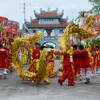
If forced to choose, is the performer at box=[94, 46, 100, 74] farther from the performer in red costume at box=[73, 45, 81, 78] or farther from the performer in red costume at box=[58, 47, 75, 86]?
the performer in red costume at box=[58, 47, 75, 86]

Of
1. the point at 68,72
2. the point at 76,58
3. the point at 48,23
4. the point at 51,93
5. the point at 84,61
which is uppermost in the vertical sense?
the point at 48,23

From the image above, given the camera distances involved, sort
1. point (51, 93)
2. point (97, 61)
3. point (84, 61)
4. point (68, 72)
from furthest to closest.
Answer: point (97, 61) → point (84, 61) → point (68, 72) → point (51, 93)

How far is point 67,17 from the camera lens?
197 ft

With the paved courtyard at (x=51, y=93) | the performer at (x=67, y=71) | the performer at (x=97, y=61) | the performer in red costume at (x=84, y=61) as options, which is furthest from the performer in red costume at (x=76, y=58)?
the performer at (x=97, y=61)

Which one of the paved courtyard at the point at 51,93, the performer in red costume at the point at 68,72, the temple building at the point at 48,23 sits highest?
the temple building at the point at 48,23

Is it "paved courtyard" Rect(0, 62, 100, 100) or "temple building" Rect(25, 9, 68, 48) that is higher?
"temple building" Rect(25, 9, 68, 48)

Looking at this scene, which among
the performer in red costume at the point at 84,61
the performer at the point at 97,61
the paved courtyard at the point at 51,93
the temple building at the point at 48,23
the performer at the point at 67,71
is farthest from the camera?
the temple building at the point at 48,23

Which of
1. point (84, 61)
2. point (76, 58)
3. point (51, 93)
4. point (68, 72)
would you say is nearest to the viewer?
point (51, 93)

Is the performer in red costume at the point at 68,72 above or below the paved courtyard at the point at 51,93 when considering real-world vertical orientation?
above

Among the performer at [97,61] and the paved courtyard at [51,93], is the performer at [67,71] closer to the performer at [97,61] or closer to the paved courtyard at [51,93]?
the paved courtyard at [51,93]

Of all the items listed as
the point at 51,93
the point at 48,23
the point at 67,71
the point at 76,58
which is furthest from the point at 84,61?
the point at 48,23

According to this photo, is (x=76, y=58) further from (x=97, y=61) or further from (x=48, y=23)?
(x=48, y=23)

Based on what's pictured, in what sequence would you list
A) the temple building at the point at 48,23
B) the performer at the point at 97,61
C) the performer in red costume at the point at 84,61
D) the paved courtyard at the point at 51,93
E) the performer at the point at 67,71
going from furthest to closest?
the temple building at the point at 48,23
the performer at the point at 97,61
the performer in red costume at the point at 84,61
the performer at the point at 67,71
the paved courtyard at the point at 51,93

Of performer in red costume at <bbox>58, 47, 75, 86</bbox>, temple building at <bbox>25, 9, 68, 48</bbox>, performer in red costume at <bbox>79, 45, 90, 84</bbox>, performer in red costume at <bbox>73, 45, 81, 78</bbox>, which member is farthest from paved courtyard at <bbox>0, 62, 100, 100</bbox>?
temple building at <bbox>25, 9, 68, 48</bbox>
